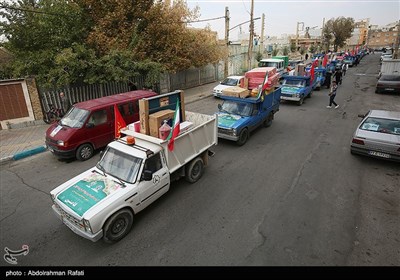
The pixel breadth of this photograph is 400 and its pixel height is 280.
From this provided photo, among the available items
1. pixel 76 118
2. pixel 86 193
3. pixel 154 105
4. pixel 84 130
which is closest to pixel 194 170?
pixel 154 105

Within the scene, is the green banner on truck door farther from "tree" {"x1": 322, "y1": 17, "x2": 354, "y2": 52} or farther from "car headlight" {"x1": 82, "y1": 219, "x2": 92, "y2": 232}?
"tree" {"x1": 322, "y1": 17, "x2": 354, "y2": 52}

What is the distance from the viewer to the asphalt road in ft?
15.0

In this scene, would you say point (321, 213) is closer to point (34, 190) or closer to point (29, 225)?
point (29, 225)

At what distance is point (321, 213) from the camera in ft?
18.5

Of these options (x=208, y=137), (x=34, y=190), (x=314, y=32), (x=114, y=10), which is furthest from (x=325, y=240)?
(x=314, y=32)

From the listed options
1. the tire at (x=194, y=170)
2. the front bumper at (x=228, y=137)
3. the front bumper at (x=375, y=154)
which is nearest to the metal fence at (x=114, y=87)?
the front bumper at (x=228, y=137)

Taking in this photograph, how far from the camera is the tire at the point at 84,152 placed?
8641 millimetres

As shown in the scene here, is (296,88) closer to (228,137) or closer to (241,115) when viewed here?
(241,115)

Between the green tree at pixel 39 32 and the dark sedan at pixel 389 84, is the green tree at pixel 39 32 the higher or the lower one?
the higher one

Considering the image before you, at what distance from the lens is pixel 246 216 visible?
5.62 metres

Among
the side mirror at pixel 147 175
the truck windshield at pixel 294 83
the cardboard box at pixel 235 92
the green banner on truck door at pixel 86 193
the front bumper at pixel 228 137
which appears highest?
the cardboard box at pixel 235 92

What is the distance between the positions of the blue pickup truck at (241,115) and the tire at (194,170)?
2356mm

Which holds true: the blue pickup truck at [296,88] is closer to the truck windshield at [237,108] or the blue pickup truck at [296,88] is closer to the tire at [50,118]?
the truck windshield at [237,108]

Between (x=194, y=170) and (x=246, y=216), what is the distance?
223 cm
